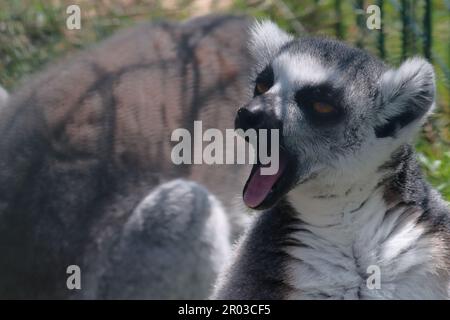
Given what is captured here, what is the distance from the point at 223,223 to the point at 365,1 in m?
2.71

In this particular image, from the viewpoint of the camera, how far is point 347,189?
13.2ft

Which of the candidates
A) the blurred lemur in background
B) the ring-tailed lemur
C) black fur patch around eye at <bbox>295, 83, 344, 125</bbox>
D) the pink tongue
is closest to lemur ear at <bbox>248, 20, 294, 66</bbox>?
the ring-tailed lemur

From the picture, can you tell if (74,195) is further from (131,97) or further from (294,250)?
(294,250)

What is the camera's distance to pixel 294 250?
13.3 ft

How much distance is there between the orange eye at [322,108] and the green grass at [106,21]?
390 cm

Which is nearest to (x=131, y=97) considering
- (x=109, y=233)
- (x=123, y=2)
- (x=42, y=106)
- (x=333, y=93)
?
(x=42, y=106)

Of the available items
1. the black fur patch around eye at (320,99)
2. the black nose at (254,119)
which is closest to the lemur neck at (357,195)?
the black fur patch around eye at (320,99)

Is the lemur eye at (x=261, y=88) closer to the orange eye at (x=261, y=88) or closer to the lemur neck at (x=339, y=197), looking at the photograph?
the orange eye at (x=261, y=88)

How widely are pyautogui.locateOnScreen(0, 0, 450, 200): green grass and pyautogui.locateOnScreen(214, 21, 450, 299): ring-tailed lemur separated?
3.81 meters

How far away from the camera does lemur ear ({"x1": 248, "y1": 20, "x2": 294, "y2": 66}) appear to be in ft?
14.8

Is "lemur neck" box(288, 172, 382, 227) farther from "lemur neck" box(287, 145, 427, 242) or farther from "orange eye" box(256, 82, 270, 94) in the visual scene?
"orange eye" box(256, 82, 270, 94)

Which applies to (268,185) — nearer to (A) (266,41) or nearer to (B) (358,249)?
(B) (358,249)
